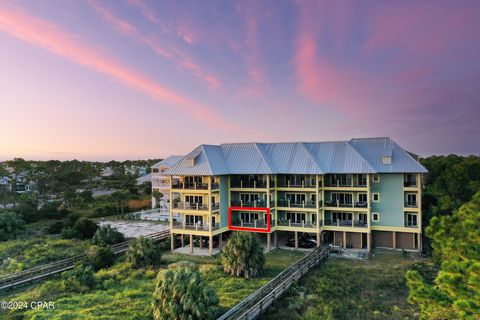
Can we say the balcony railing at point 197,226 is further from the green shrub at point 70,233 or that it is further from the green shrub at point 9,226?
the green shrub at point 9,226

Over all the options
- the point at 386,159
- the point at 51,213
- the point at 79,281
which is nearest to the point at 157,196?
the point at 51,213

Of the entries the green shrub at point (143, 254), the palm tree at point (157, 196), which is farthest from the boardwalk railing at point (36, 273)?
the palm tree at point (157, 196)

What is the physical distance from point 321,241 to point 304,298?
13.9 metres

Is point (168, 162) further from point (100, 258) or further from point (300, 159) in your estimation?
point (100, 258)

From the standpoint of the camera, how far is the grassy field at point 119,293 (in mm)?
17984

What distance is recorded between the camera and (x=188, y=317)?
15359 mm

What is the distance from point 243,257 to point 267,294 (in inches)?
186

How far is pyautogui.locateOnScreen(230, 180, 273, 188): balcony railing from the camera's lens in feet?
108

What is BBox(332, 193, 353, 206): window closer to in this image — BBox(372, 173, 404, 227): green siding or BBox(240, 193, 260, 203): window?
BBox(372, 173, 404, 227): green siding

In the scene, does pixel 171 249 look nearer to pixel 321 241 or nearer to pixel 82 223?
pixel 82 223

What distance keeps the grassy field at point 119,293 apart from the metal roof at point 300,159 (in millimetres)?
9444

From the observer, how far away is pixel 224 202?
109ft

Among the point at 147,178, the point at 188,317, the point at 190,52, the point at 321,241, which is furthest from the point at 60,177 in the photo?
the point at 188,317

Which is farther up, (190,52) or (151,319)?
(190,52)
